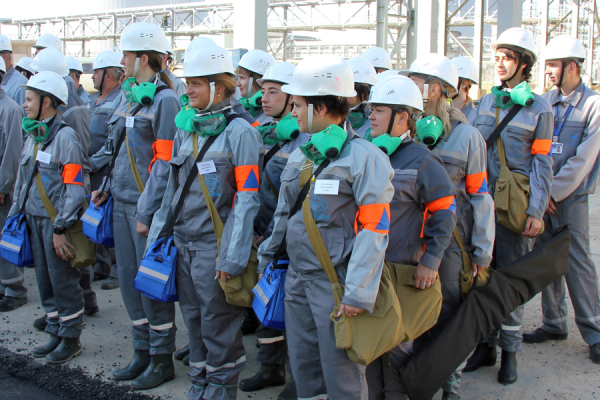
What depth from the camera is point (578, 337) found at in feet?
15.3

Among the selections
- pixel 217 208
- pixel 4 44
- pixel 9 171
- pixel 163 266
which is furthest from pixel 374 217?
pixel 4 44

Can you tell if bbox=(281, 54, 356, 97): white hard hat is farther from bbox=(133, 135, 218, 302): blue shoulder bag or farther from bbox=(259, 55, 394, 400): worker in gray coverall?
bbox=(133, 135, 218, 302): blue shoulder bag

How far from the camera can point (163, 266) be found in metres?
3.29

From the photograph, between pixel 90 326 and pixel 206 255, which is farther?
pixel 90 326

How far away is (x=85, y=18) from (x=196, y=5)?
31.2ft

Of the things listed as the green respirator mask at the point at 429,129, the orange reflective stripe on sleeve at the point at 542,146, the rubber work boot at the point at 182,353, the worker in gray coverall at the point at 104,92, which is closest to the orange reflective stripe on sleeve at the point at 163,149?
the rubber work boot at the point at 182,353

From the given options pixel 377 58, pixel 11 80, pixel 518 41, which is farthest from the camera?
pixel 11 80

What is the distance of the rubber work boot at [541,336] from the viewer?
4551 mm

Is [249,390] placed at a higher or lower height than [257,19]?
lower

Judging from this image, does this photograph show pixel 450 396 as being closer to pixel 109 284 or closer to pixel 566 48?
pixel 566 48

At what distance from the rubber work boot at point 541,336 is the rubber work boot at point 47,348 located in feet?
12.8

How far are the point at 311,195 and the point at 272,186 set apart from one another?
4.42ft

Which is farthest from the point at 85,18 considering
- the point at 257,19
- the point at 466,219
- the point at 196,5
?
the point at 466,219

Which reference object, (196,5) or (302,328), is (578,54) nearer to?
(302,328)
